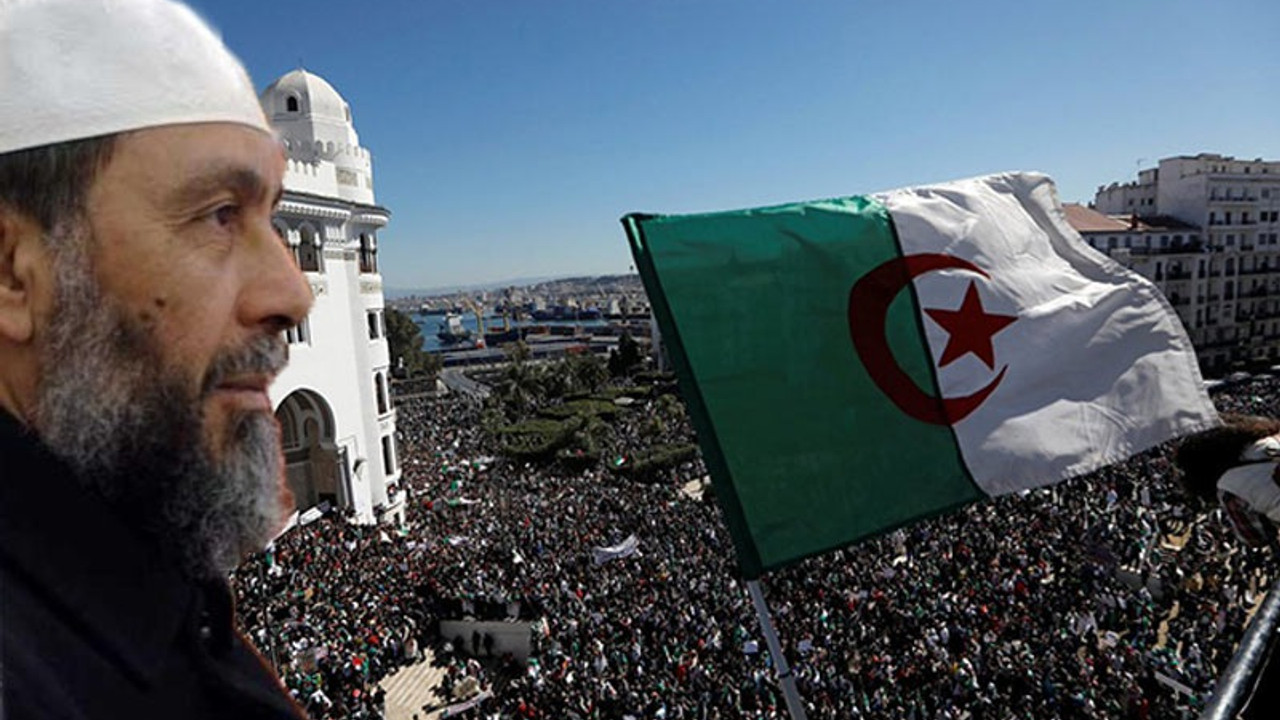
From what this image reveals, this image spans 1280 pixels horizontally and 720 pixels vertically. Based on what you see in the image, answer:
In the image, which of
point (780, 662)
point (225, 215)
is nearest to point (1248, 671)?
point (780, 662)

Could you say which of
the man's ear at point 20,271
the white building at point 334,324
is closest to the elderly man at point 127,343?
the man's ear at point 20,271

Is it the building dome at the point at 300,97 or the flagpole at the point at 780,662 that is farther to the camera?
the building dome at the point at 300,97

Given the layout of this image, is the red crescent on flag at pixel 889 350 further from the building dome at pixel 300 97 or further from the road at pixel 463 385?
the road at pixel 463 385

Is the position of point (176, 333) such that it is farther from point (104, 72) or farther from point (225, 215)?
point (104, 72)

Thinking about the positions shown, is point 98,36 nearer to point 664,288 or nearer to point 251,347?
point 251,347

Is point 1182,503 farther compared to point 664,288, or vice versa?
point 1182,503

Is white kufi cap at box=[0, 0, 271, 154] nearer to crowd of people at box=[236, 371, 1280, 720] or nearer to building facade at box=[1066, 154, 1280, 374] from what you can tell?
crowd of people at box=[236, 371, 1280, 720]

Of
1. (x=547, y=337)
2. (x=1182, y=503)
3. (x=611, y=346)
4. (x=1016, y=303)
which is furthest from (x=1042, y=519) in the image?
(x=547, y=337)

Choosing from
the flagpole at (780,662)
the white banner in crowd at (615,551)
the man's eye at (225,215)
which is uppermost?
the man's eye at (225,215)
